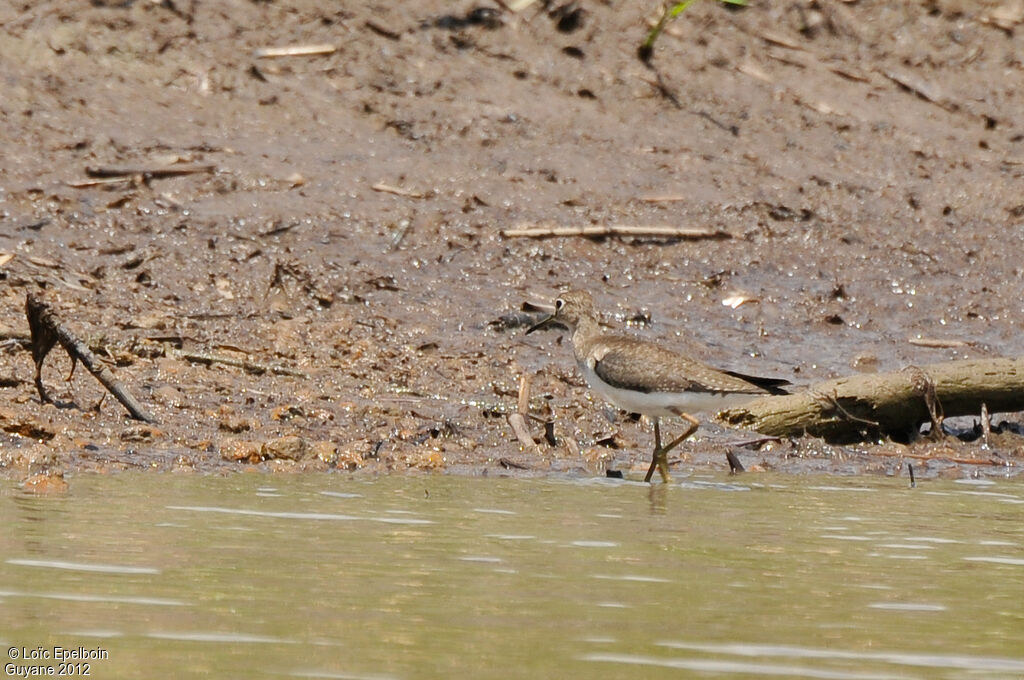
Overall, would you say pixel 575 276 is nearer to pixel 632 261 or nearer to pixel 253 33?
pixel 632 261

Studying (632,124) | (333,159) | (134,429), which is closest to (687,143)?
(632,124)

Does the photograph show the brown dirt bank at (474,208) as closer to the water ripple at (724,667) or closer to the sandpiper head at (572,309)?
the sandpiper head at (572,309)

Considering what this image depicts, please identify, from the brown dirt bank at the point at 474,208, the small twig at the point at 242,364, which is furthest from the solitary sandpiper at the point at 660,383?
the small twig at the point at 242,364

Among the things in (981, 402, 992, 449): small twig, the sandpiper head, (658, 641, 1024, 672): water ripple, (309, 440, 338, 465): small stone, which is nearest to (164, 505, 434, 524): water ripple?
(309, 440, 338, 465): small stone

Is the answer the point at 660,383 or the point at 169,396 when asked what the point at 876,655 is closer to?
the point at 660,383

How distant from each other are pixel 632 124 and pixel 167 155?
4.07 metres

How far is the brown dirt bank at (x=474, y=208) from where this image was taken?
10102 millimetres

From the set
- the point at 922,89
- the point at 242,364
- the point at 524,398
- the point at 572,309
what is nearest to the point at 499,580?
the point at 524,398

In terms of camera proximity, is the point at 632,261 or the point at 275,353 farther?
the point at 632,261

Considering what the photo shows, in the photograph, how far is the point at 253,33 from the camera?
14523mm

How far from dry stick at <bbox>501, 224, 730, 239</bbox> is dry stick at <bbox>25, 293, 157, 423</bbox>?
14.6ft

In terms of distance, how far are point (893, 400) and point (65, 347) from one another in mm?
4939

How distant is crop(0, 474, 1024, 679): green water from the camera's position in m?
4.71

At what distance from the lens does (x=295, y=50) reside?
14.5 meters
